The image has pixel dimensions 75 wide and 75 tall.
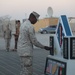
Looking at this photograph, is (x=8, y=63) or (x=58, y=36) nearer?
(x=58, y=36)

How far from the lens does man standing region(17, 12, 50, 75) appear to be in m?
7.09

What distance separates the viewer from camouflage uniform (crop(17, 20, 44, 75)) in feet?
23.3

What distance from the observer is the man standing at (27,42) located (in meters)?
7.09

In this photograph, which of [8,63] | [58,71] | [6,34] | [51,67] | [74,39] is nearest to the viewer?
[74,39]

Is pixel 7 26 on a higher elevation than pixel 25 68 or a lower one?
higher

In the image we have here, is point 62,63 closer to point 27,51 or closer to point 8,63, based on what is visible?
point 27,51

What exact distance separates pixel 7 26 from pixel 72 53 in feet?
44.4

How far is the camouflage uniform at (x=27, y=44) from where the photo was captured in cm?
709

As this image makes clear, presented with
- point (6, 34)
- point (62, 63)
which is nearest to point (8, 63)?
point (6, 34)

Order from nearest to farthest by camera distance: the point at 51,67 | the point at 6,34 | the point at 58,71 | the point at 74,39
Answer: the point at 74,39, the point at 58,71, the point at 51,67, the point at 6,34

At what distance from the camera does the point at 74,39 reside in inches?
233

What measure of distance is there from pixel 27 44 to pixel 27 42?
0.14ft

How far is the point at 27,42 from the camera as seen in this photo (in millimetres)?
7121

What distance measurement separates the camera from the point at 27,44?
280 inches
